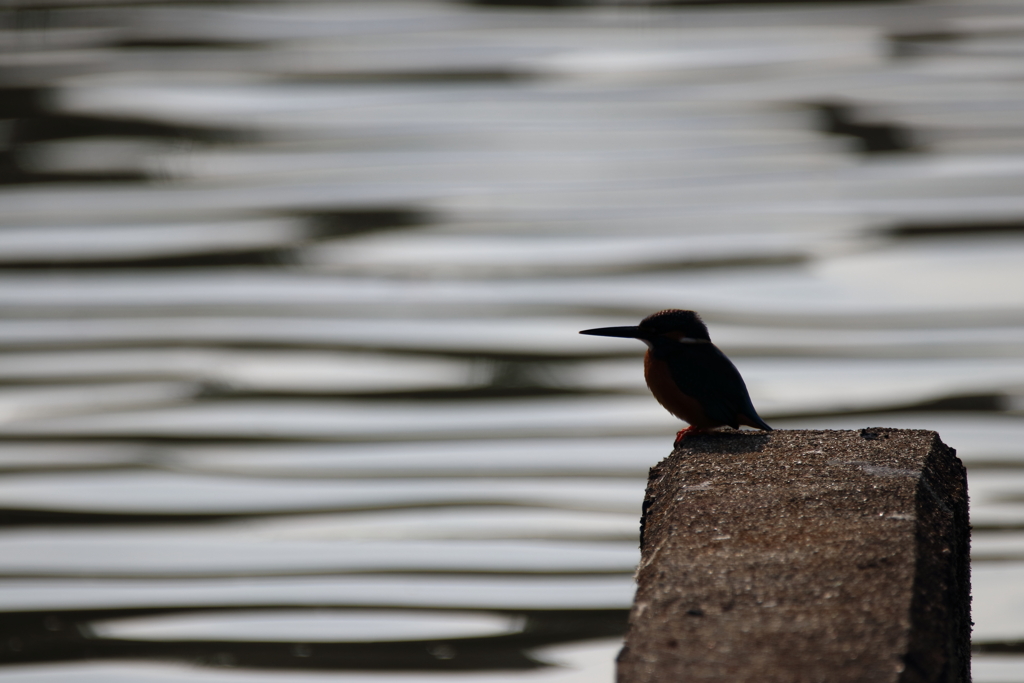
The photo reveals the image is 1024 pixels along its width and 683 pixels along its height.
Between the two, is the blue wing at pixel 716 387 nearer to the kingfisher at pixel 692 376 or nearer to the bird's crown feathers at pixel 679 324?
the kingfisher at pixel 692 376

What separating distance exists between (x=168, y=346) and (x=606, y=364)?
2.69 metres

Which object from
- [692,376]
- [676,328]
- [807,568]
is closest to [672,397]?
[692,376]

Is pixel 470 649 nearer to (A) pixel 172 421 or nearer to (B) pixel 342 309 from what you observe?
(A) pixel 172 421

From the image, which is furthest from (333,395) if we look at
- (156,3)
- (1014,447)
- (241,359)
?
(156,3)

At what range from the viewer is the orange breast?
3.77 m

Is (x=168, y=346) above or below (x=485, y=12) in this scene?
below

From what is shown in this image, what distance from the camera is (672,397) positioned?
3.82 m

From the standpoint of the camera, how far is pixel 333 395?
7141 mm

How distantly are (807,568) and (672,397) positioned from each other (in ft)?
5.35

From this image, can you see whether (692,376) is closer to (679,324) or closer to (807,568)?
(679,324)

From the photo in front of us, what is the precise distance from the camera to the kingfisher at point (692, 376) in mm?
3734

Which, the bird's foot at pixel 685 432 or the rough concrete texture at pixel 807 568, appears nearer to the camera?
the rough concrete texture at pixel 807 568

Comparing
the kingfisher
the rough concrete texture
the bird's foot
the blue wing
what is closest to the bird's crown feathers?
the kingfisher

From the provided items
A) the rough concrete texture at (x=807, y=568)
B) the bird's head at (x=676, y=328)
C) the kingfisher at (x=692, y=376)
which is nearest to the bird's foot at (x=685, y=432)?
the kingfisher at (x=692, y=376)
